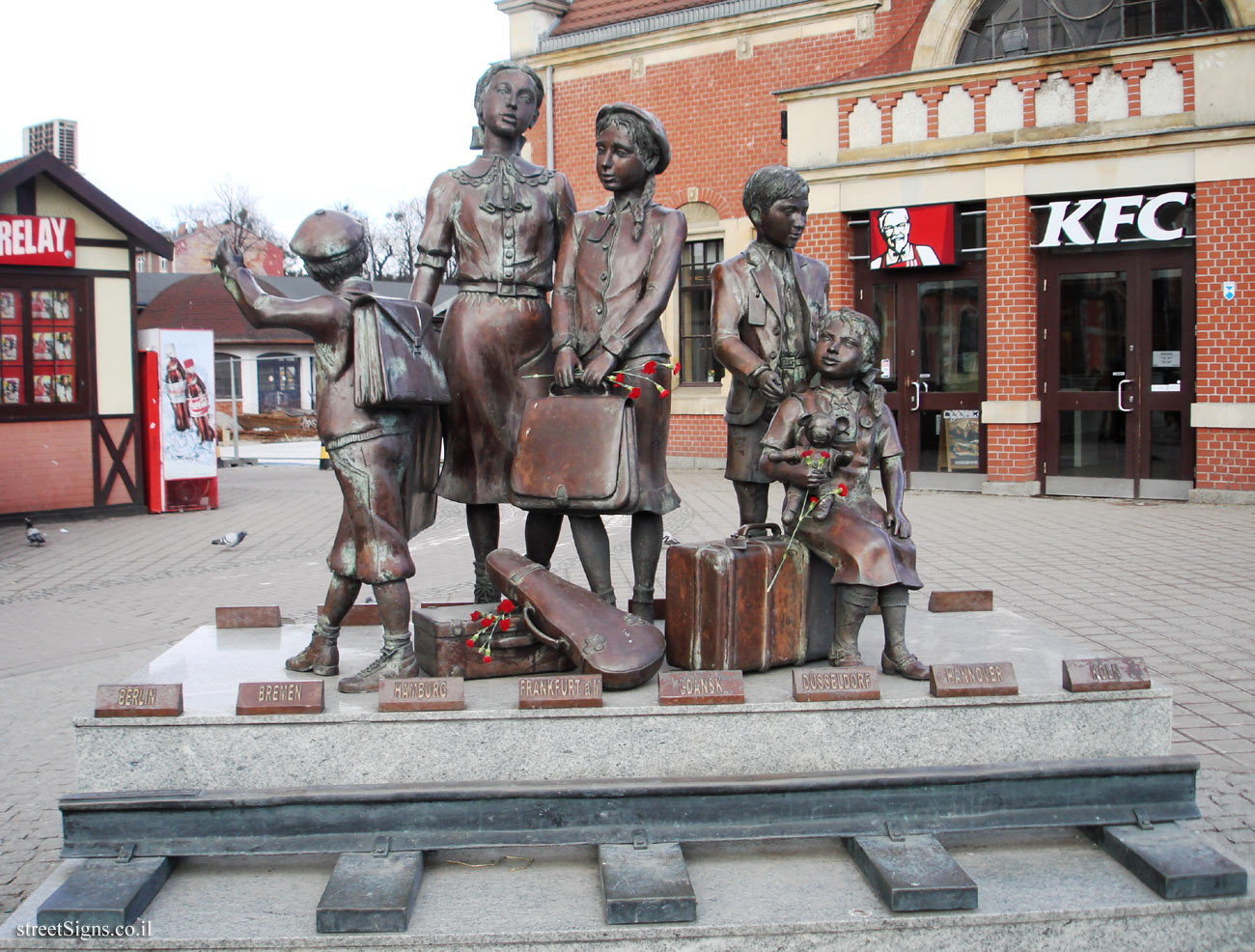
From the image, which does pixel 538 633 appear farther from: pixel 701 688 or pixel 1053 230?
pixel 1053 230

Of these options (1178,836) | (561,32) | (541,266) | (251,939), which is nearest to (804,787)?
(1178,836)

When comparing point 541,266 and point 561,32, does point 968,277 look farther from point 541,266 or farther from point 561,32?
point 541,266

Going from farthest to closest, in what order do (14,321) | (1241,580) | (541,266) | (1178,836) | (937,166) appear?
(937,166), (14,321), (1241,580), (541,266), (1178,836)

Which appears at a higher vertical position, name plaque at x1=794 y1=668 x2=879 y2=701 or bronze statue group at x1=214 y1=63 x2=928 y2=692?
bronze statue group at x1=214 y1=63 x2=928 y2=692

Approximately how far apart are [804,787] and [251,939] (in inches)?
64.8

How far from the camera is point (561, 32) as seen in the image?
797 inches

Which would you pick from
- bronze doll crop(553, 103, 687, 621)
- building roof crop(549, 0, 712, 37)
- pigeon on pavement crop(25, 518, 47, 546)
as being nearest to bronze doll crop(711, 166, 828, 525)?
bronze doll crop(553, 103, 687, 621)

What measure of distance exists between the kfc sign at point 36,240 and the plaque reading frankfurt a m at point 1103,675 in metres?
12.5

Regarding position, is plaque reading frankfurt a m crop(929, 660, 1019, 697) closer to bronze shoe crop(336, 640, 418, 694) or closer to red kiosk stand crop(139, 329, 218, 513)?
bronze shoe crop(336, 640, 418, 694)

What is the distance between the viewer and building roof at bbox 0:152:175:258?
1330 centimetres

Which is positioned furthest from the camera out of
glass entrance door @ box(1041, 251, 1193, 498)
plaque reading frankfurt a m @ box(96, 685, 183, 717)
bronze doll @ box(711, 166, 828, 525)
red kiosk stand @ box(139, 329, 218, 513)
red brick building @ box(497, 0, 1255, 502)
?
red kiosk stand @ box(139, 329, 218, 513)

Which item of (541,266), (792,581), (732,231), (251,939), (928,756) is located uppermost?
(732,231)

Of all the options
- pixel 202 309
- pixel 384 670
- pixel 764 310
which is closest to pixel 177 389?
pixel 764 310

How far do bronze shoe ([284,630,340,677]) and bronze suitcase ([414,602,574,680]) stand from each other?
12.2 inches
